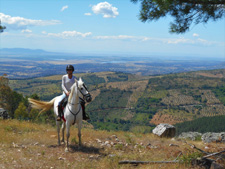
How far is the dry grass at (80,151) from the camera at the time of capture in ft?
24.2

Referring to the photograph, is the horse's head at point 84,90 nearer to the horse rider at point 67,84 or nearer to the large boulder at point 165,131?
the horse rider at point 67,84

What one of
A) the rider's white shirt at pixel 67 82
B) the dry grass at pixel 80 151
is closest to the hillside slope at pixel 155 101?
the dry grass at pixel 80 151

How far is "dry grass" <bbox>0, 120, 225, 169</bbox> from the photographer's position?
7.38m

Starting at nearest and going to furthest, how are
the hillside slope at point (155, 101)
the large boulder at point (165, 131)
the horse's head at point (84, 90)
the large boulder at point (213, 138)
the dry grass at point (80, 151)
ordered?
the dry grass at point (80, 151), the horse's head at point (84, 90), the large boulder at point (213, 138), the large boulder at point (165, 131), the hillside slope at point (155, 101)

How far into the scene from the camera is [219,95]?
14850 centimetres

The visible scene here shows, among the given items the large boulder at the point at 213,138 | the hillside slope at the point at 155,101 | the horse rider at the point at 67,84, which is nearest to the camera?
the horse rider at the point at 67,84

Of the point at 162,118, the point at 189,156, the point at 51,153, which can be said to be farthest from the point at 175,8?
the point at 162,118

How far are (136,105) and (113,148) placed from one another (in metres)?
136

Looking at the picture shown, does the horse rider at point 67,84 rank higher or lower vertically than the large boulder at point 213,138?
higher

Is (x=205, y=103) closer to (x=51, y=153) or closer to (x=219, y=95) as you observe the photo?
(x=219, y=95)

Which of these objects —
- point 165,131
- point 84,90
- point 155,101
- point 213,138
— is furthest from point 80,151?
point 155,101

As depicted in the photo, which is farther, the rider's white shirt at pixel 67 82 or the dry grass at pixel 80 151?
the rider's white shirt at pixel 67 82

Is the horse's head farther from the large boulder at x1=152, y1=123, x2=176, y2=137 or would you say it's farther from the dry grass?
the large boulder at x1=152, y1=123, x2=176, y2=137

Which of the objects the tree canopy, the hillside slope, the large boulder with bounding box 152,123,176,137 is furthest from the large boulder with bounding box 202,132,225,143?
the hillside slope
